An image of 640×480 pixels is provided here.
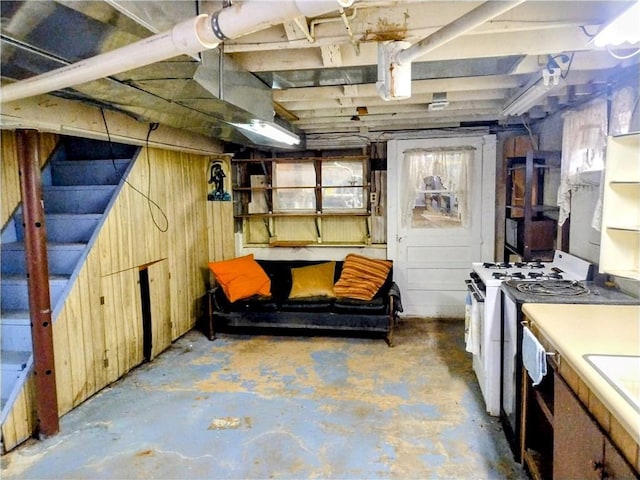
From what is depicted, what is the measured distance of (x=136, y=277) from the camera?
149 inches

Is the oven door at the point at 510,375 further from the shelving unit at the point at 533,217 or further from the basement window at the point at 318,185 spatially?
the basement window at the point at 318,185

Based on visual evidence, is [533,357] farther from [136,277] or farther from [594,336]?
[136,277]

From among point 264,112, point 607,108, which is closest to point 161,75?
point 264,112

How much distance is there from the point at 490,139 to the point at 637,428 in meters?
4.25

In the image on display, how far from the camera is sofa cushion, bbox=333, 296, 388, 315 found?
14.0 feet

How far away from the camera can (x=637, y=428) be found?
3.73 feet

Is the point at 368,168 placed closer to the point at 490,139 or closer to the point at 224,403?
the point at 490,139

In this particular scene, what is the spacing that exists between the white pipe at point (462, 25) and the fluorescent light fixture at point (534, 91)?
1.16 meters

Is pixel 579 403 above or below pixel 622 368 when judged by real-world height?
below

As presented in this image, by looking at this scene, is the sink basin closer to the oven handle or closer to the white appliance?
the white appliance

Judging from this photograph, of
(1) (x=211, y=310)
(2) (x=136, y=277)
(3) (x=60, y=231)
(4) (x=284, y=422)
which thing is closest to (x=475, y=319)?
(4) (x=284, y=422)

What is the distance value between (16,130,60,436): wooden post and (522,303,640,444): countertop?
9.38ft

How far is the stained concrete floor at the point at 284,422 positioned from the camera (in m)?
2.36

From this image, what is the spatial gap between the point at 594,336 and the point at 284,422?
1920 millimetres
